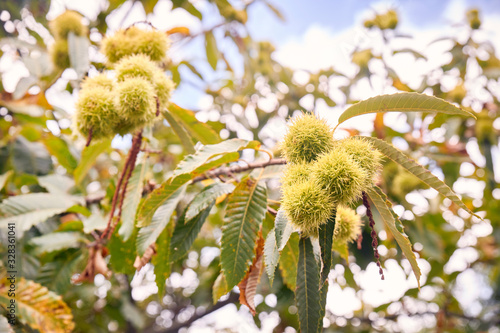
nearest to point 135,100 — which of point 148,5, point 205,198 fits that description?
point 205,198

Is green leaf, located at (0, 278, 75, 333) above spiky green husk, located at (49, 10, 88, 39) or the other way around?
the other way around

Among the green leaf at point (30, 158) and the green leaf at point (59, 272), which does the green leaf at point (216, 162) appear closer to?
the green leaf at point (59, 272)

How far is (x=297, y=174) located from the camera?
0.95 m

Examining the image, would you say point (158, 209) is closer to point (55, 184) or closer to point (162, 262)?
point (162, 262)

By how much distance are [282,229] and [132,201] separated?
70 cm

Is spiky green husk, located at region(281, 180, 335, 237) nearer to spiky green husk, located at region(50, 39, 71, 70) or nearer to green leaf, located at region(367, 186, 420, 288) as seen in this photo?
green leaf, located at region(367, 186, 420, 288)

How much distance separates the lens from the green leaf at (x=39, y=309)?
1.37 metres

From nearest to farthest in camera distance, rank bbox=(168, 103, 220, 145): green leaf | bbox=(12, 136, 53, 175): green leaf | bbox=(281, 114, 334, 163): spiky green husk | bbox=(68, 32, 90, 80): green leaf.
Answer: bbox=(281, 114, 334, 163): spiky green husk < bbox=(168, 103, 220, 145): green leaf < bbox=(68, 32, 90, 80): green leaf < bbox=(12, 136, 53, 175): green leaf

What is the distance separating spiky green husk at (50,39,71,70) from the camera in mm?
2002

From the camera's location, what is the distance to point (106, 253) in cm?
174

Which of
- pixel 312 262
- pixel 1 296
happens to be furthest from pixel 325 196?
pixel 1 296

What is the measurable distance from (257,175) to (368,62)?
2025mm

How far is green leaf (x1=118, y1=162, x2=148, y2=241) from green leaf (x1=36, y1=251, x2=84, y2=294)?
630 mm

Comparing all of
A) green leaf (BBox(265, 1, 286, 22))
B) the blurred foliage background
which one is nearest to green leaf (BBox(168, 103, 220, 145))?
Result: the blurred foliage background
